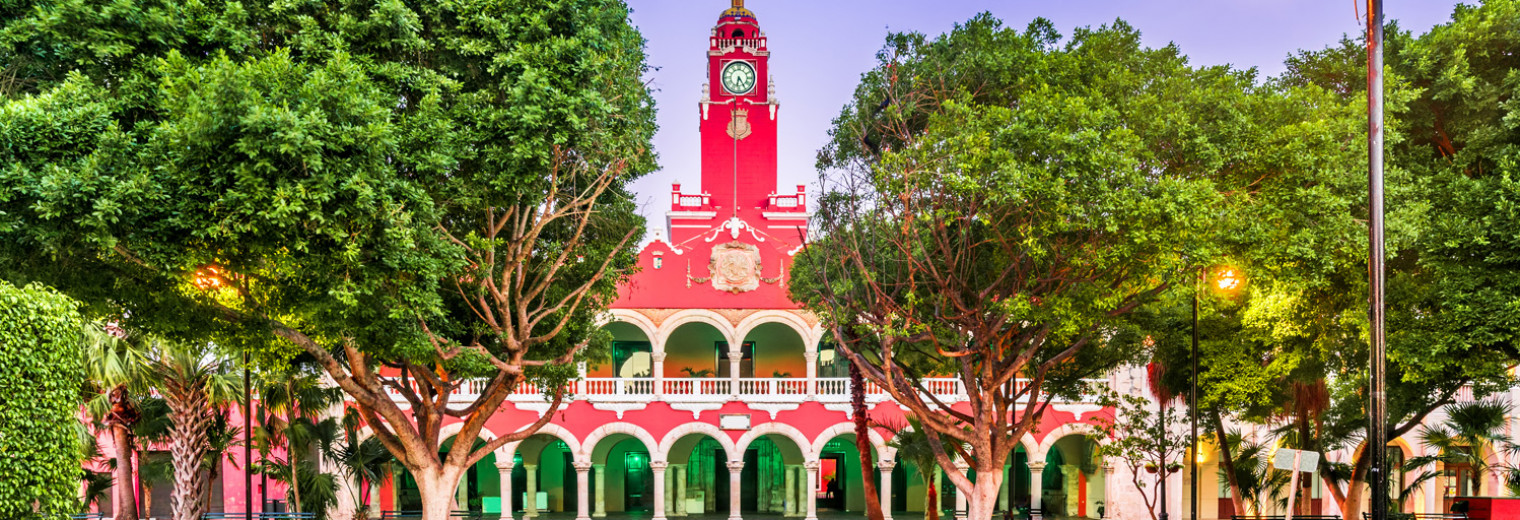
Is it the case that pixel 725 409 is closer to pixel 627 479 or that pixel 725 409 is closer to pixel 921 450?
pixel 627 479

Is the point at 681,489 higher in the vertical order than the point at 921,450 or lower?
lower

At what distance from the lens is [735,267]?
26797mm

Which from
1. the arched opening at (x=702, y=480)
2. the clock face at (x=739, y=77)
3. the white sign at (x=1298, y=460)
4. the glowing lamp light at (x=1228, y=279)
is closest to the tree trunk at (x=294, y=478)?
the arched opening at (x=702, y=480)

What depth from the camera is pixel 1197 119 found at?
44.3ft

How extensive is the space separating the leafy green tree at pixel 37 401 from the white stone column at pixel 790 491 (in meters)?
20.7

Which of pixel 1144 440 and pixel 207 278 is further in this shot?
pixel 1144 440

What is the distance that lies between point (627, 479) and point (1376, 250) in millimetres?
23356

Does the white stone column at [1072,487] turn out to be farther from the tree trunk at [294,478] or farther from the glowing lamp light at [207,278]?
the glowing lamp light at [207,278]

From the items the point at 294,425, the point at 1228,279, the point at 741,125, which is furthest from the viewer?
the point at 741,125

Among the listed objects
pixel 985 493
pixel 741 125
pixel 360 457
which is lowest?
pixel 985 493

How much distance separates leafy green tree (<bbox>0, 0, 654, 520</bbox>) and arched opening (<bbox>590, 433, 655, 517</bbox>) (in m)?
15.6

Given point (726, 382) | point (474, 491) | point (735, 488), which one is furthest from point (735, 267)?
point (474, 491)

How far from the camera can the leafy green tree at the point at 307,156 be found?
31.9 feet

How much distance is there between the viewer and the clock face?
31.6 meters
